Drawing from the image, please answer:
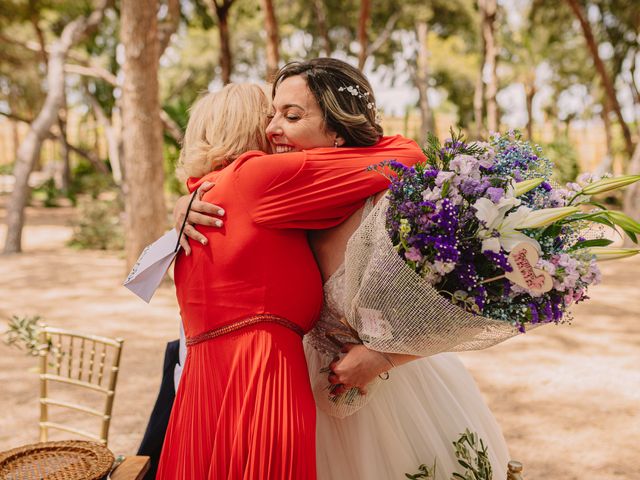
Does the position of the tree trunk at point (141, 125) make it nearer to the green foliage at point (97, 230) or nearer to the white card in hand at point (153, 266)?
the green foliage at point (97, 230)

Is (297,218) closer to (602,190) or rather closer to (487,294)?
(487,294)

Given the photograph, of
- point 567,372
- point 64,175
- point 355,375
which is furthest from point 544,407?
point 64,175

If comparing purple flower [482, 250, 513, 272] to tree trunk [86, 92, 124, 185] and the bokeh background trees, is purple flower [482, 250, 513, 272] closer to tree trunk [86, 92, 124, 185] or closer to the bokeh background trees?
the bokeh background trees

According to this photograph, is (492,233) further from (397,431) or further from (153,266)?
(153,266)

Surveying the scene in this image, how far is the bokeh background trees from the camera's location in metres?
8.55

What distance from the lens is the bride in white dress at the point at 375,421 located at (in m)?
1.98

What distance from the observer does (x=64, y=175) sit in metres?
27.5

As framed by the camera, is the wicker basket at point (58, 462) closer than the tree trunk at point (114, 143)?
Yes

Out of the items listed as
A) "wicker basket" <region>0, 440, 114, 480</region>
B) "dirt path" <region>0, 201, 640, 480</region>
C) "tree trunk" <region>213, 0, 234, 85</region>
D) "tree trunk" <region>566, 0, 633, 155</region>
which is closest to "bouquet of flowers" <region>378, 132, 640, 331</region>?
"wicker basket" <region>0, 440, 114, 480</region>

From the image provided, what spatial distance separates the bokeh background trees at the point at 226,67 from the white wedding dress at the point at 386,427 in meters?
4.07

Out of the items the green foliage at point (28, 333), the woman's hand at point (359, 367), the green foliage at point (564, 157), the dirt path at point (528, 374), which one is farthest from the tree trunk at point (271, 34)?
the green foliage at point (564, 157)

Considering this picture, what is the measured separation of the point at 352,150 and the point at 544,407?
3.50 metres

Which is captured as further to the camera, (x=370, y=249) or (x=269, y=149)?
(x=269, y=149)

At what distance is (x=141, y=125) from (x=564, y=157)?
52.3ft
